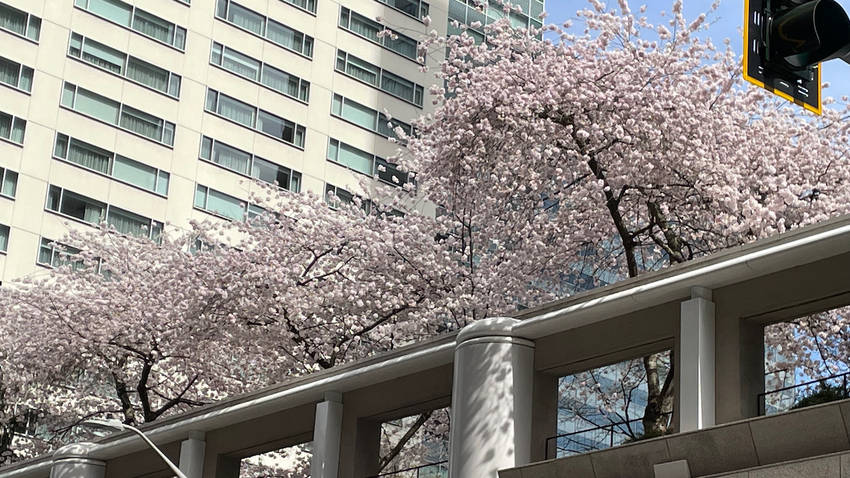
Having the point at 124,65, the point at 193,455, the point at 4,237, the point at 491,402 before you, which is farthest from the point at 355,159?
the point at 491,402

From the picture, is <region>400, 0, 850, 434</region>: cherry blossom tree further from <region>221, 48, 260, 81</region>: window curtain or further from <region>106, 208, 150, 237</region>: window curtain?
<region>221, 48, 260, 81</region>: window curtain

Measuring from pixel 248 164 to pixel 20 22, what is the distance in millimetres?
12249

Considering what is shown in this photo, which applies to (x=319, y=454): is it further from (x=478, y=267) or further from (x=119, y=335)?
(x=119, y=335)

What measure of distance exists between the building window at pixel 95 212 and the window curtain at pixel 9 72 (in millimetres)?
4953

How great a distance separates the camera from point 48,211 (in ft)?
187

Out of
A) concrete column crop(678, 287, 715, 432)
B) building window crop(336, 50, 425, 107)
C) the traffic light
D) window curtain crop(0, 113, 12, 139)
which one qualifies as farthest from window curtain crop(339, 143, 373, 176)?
the traffic light

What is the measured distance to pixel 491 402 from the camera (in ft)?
66.2

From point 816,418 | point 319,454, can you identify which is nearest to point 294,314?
point 319,454

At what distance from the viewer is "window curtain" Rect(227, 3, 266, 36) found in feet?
214

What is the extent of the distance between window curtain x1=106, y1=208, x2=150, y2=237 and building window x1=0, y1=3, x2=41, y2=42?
328 inches

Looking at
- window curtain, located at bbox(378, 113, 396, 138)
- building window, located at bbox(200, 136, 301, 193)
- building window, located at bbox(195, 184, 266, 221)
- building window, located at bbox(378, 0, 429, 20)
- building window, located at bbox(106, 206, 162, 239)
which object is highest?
building window, located at bbox(378, 0, 429, 20)

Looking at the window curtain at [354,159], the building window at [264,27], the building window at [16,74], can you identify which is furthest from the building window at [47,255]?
the window curtain at [354,159]

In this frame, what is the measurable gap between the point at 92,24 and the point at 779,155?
132ft

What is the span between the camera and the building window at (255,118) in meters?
63.9
